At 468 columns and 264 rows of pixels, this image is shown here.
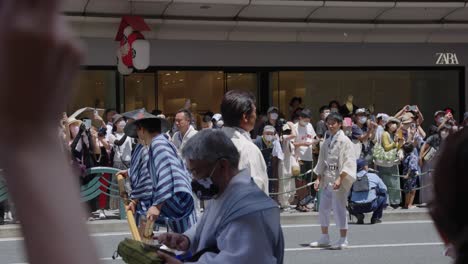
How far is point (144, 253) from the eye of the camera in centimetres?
309

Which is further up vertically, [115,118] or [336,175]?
[115,118]

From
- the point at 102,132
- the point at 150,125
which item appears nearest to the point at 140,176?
the point at 150,125

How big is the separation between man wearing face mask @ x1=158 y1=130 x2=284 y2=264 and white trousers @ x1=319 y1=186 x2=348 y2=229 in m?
7.88

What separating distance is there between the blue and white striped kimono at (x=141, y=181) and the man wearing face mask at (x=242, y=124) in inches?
43.3

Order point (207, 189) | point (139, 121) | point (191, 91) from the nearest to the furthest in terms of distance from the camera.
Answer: point (207, 189), point (139, 121), point (191, 91)

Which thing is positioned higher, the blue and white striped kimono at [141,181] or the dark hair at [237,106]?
the dark hair at [237,106]

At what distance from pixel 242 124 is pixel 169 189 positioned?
0.85 m

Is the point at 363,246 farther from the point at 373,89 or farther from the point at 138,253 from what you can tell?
the point at 373,89

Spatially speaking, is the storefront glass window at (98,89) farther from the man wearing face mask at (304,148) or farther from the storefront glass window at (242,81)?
the man wearing face mask at (304,148)

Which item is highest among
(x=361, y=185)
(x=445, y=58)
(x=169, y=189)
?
(x=445, y=58)

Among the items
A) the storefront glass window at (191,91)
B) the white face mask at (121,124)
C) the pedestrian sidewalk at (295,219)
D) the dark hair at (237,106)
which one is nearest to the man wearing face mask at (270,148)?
the pedestrian sidewalk at (295,219)

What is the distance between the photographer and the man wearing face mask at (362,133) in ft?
49.8

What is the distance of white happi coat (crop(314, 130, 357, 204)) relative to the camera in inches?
467

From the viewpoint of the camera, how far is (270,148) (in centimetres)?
1594
